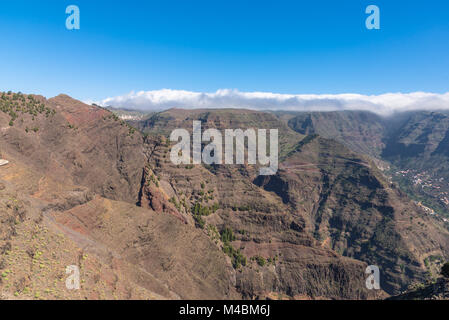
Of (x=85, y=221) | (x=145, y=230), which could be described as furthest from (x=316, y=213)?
(x=85, y=221)

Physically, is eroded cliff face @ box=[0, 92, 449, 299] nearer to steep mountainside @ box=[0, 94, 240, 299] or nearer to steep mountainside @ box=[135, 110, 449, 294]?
steep mountainside @ box=[0, 94, 240, 299]

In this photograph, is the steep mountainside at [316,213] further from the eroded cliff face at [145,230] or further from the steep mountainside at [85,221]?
the steep mountainside at [85,221]

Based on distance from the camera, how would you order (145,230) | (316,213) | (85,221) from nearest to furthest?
(85,221) < (145,230) < (316,213)

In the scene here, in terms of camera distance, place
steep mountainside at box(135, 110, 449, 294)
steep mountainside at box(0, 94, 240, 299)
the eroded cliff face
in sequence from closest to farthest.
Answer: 1. steep mountainside at box(0, 94, 240, 299)
2. the eroded cliff face
3. steep mountainside at box(135, 110, 449, 294)

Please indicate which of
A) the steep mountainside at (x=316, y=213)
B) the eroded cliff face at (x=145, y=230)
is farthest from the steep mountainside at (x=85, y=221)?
the steep mountainside at (x=316, y=213)

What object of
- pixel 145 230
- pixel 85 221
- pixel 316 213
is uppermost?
pixel 85 221

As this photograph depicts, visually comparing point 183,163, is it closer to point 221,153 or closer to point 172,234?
point 172,234

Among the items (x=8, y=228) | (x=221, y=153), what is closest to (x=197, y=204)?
(x=8, y=228)

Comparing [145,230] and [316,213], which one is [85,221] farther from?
[316,213]

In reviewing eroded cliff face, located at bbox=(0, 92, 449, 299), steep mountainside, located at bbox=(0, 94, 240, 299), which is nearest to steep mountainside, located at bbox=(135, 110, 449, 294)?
eroded cliff face, located at bbox=(0, 92, 449, 299)

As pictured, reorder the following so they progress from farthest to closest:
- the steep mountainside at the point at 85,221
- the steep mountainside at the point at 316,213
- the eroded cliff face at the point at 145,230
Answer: the steep mountainside at the point at 316,213
the eroded cliff face at the point at 145,230
the steep mountainside at the point at 85,221

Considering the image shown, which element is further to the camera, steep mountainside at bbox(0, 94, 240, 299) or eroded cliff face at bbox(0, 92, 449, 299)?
eroded cliff face at bbox(0, 92, 449, 299)

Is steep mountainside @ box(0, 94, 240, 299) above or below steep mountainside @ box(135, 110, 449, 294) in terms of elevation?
above

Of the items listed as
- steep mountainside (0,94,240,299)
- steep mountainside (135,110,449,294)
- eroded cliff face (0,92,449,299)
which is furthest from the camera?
steep mountainside (135,110,449,294)
